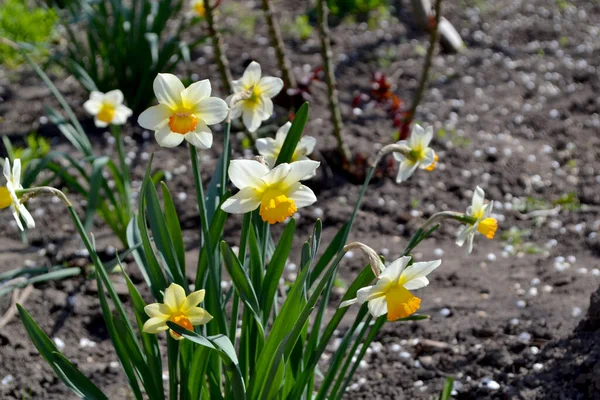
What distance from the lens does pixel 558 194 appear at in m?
3.57

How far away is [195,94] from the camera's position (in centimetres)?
144

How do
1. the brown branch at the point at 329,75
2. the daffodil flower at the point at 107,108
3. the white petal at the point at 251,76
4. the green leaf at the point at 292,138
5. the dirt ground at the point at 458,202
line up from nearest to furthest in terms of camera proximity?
the green leaf at the point at 292,138 < the white petal at the point at 251,76 < the dirt ground at the point at 458,202 < the daffodil flower at the point at 107,108 < the brown branch at the point at 329,75

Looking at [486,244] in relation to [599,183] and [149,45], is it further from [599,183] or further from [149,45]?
[149,45]

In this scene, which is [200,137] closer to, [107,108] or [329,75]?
[107,108]

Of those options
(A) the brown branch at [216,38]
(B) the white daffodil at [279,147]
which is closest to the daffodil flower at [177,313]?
(B) the white daffodil at [279,147]

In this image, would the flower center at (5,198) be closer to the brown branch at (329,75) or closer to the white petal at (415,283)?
the white petal at (415,283)

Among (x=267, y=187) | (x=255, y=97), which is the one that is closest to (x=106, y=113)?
(x=255, y=97)

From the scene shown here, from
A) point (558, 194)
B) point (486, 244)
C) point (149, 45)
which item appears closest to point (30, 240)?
point (149, 45)

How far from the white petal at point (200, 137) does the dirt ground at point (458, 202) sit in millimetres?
1095

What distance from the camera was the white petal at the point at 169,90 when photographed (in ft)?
4.69

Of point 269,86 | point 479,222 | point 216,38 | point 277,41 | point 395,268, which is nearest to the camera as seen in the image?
point 395,268

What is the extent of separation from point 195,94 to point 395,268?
0.50 metres

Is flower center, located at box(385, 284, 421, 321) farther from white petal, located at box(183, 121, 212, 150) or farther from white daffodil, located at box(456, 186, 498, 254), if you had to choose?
white petal, located at box(183, 121, 212, 150)

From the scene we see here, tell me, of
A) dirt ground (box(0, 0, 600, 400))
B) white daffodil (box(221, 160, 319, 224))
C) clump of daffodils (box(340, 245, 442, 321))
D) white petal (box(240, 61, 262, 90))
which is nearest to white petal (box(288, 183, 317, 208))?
white daffodil (box(221, 160, 319, 224))
